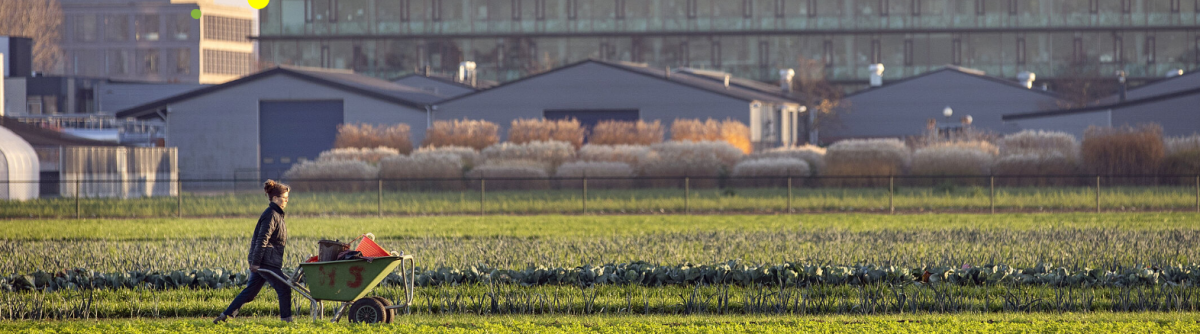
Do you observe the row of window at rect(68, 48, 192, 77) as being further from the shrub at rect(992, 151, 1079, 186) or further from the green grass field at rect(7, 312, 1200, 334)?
the green grass field at rect(7, 312, 1200, 334)

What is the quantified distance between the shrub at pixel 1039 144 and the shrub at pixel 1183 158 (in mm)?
2956

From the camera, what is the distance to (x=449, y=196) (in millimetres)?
37812

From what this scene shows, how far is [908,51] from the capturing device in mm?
89625

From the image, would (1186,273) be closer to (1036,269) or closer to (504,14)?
(1036,269)

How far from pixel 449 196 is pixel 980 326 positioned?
2713 cm

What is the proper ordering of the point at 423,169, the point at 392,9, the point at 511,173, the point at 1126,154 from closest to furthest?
the point at 1126,154, the point at 511,173, the point at 423,169, the point at 392,9

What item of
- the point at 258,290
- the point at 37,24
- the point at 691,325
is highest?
the point at 37,24

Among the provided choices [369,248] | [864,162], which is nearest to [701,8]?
[864,162]

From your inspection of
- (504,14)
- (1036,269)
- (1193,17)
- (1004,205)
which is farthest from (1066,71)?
(1036,269)

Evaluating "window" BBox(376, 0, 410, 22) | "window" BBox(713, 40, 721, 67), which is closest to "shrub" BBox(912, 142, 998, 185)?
"window" BBox(713, 40, 721, 67)

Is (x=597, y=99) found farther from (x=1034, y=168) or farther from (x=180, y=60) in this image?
(x=180, y=60)

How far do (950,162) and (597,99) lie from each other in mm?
22544

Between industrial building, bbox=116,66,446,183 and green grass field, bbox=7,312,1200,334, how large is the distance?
146ft

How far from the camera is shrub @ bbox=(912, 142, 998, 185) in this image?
133 feet
